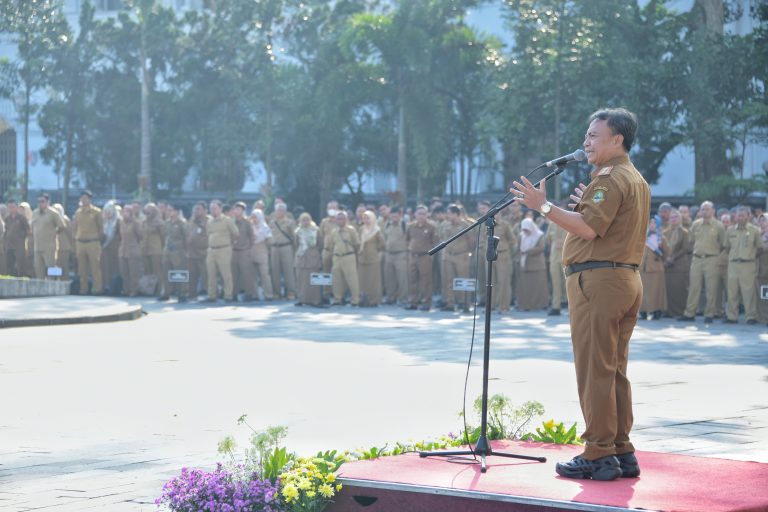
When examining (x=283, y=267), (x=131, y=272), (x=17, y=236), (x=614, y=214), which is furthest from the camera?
(x=17, y=236)

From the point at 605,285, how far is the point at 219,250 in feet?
64.1

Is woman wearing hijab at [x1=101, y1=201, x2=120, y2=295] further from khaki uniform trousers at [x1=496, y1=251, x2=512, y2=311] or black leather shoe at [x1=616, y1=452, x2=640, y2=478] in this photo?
black leather shoe at [x1=616, y1=452, x2=640, y2=478]

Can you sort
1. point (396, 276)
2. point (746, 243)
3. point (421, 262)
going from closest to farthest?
1. point (746, 243)
2. point (421, 262)
3. point (396, 276)

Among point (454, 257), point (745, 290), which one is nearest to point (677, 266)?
point (745, 290)

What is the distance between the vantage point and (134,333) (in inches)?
736

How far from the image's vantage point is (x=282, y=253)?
27.0 metres

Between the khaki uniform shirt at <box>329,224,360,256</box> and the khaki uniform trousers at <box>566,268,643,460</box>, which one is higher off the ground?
the khaki uniform shirt at <box>329,224,360,256</box>

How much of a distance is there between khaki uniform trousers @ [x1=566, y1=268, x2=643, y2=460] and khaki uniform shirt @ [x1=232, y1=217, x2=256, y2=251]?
64.9 feet

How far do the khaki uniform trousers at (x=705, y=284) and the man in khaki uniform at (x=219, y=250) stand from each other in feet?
27.9

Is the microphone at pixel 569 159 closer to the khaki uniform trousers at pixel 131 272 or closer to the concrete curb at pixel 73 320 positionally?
the concrete curb at pixel 73 320

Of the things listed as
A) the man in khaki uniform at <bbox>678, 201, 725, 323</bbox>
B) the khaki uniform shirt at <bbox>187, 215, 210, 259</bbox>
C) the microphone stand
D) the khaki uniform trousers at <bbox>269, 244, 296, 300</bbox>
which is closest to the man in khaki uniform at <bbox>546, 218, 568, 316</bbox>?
the man in khaki uniform at <bbox>678, 201, 725, 323</bbox>

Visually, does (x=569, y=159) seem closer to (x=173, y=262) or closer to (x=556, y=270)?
(x=556, y=270)

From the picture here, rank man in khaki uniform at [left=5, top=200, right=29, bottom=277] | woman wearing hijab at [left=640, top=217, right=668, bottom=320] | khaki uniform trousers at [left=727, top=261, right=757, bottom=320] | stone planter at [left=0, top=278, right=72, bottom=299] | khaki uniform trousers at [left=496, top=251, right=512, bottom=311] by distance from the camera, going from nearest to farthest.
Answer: khaki uniform trousers at [left=727, top=261, right=757, bottom=320] < woman wearing hijab at [left=640, top=217, right=668, bottom=320] < khaki uniform trousers at [left=496, top=251, right=512, bottom=311] < stone planter at [left=0, top=278, right=72, bottom=299] < man in khaki uniform at [left=5, top=200, right=29, bottom=277]

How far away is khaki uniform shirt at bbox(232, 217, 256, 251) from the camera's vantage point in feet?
87.1
